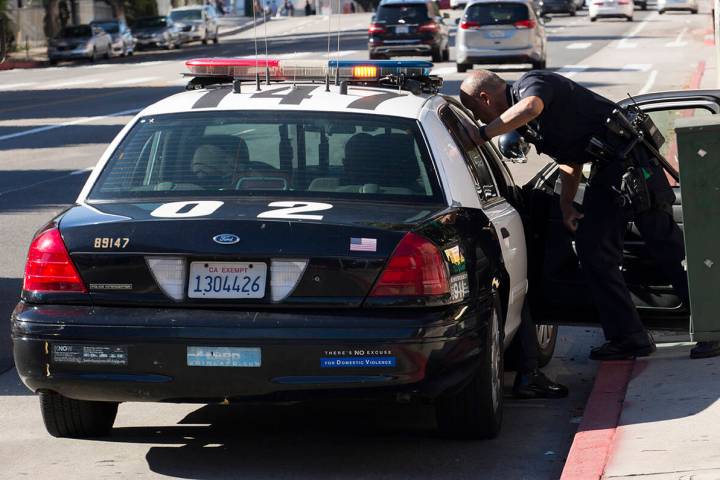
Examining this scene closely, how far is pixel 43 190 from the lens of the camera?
16766mm

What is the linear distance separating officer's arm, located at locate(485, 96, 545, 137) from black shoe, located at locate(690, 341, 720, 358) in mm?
1447

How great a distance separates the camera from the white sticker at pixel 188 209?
581 cm

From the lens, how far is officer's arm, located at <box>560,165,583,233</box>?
7281 mm

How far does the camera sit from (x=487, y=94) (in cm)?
714

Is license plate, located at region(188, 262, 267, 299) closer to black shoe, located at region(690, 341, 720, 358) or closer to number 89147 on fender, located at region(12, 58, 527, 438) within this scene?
number 89147 on fender, located at region(12, 58, 527, 438)

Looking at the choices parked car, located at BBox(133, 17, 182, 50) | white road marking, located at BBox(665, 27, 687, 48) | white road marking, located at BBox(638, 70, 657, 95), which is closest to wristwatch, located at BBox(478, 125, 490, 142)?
white road marking, located at BBox(638, 70, 657, 95)

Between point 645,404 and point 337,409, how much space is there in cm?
148

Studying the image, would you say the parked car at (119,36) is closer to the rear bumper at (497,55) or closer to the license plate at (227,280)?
the rear bumper at (497,55)

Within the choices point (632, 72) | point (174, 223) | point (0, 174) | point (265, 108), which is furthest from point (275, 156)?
point (632, 72)

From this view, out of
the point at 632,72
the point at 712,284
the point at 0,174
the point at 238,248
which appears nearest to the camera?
the point at 238,248

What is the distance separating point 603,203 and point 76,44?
158 feet

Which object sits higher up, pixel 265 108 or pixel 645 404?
pixel 265 108

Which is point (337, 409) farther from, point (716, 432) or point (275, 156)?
point (716, 432)

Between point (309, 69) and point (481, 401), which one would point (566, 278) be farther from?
point (309, 69)
